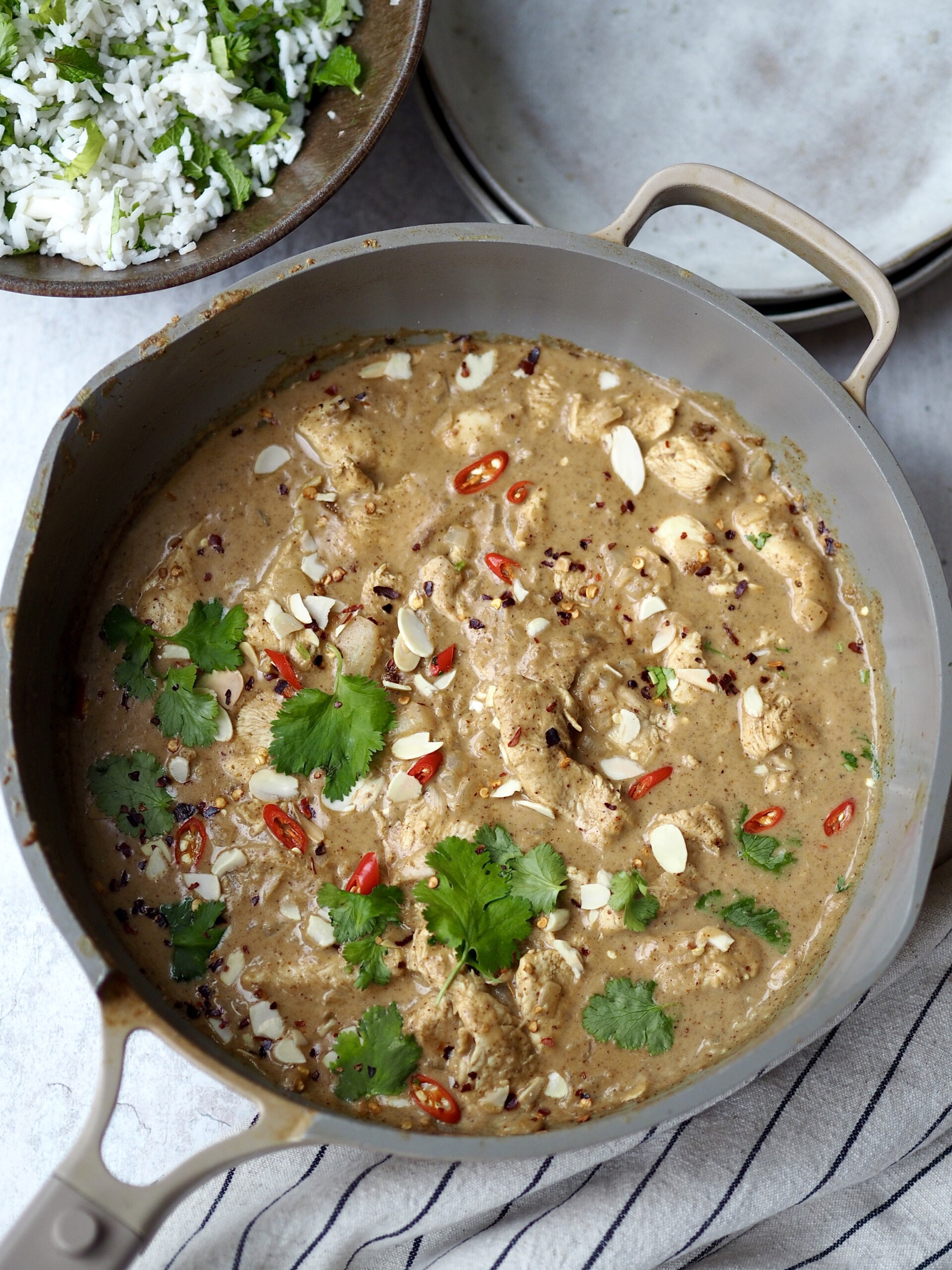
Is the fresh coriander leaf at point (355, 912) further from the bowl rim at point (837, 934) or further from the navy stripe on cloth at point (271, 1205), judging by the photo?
the navy stripe on cloth at point (271, 1205)

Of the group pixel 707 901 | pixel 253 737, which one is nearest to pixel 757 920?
pixel 707 901

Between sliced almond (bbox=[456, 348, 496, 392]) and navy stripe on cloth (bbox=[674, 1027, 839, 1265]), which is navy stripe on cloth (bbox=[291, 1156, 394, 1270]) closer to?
navy stripe on cloth (bbox=[674, 1027, 839, 1265])

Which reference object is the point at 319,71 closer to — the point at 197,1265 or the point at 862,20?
the point at 862,20

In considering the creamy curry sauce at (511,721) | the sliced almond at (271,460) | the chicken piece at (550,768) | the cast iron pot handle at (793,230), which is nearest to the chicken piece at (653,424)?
the creamy curry sauce at (511,721)

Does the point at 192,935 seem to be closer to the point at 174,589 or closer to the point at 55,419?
the point at 174,589

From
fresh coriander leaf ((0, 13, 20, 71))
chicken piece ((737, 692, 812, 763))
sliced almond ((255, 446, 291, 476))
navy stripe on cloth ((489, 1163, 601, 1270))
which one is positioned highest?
fresh coriander leaf ((0, 13, 20, 71))

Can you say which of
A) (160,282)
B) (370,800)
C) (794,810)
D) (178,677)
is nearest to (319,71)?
(160,282)

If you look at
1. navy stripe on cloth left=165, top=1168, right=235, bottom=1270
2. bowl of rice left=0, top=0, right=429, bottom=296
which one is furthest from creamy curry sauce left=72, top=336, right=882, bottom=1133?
bowl of rice left=0, top=0, right=429, bottom=296
